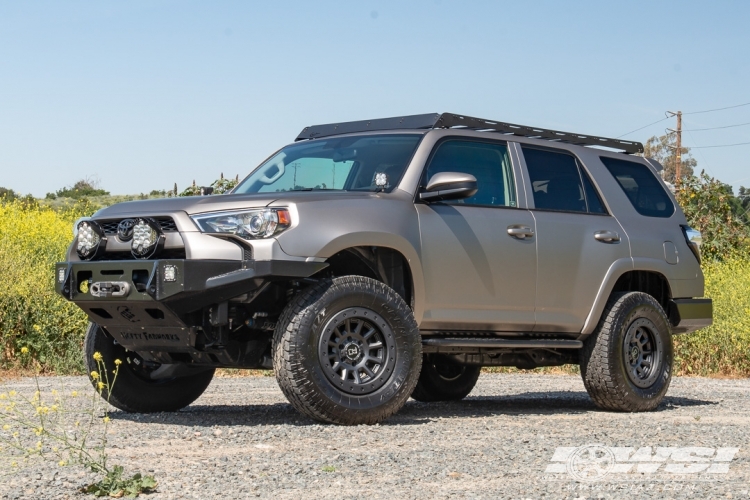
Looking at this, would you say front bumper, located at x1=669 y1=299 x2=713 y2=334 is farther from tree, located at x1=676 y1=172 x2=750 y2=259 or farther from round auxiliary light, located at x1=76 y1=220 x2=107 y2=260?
tree, located at x1=676 y1=172 x2=750 y2=259

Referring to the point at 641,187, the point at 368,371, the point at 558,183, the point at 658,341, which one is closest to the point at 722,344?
the point at 641,187

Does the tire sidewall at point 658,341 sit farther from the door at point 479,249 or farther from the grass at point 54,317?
the grass at point 54,317

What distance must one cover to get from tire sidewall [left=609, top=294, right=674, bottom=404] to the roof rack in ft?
4.67

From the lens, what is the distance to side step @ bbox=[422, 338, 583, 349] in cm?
727

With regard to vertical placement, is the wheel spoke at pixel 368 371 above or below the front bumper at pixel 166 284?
below

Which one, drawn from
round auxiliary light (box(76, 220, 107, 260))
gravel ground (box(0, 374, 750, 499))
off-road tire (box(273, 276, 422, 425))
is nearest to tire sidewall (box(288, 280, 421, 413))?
off-road tire (box(273, 276, 422, 425))

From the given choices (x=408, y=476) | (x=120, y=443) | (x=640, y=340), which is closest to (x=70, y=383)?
(x=120, y=443)

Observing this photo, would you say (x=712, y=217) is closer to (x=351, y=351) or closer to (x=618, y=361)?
(x=618, y=361)

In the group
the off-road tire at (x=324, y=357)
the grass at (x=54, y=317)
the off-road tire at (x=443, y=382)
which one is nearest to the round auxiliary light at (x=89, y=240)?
the off-road tire at (x=324, y=357)

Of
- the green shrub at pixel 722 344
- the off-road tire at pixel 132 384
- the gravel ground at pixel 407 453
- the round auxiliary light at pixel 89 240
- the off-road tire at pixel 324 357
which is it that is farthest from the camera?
the green shrub at pixel 722 344

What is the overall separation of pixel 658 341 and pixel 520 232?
1.88 metres

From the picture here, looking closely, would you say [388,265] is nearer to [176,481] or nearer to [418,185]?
[418,185]

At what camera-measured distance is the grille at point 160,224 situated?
21.2 feet

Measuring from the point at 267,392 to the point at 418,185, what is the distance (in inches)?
144
